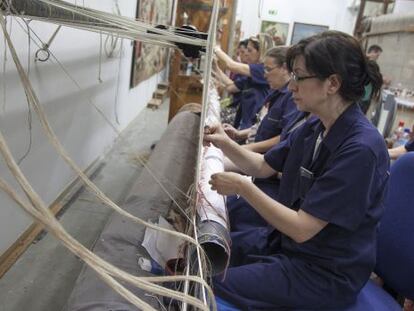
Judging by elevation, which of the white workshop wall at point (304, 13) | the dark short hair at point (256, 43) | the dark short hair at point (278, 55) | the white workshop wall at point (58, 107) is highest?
the white workshop wall at point (304, 13)

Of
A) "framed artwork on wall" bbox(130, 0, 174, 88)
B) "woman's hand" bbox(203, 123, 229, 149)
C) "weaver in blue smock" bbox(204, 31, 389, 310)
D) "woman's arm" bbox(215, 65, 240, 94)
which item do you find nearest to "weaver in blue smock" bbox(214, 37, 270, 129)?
"woman's arm" bbox(215, 65, 240, 94)

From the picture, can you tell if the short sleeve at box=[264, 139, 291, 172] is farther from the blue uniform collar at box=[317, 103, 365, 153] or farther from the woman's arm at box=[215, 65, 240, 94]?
the woman's arm at box=[215, 65, 240, 94]

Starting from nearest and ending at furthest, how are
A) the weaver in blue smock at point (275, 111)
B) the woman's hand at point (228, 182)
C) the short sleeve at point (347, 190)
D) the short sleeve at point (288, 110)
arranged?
1. the short sleeve at point (347, 190)
2. the woman's hand at point (228, 182)
3. the weaver in blue smock at point (275, 111)
4. the short sleeve at point (288, 110)

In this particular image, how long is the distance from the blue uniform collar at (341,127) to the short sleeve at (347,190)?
0.07 metres

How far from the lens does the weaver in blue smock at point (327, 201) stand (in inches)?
39.8

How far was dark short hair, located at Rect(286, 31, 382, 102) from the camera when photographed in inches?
41.8

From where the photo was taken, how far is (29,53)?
5.90ft

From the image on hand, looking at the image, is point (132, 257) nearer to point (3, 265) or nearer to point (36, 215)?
point (36, 215)

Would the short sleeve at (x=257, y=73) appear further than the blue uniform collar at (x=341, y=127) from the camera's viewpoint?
Yes

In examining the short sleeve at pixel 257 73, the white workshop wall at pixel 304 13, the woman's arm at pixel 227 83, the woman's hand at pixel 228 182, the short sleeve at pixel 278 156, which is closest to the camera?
the woman's hand at pixel 228 182

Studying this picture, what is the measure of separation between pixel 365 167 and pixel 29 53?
5.11 ft

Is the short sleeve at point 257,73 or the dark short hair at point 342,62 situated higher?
the dark short hair at point 342,62

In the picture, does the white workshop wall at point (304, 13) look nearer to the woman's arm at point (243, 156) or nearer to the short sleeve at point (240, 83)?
the short sleeve at point (240, 83)

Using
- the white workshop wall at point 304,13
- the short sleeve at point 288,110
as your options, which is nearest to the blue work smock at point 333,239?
the short sleeve at point 288,110
